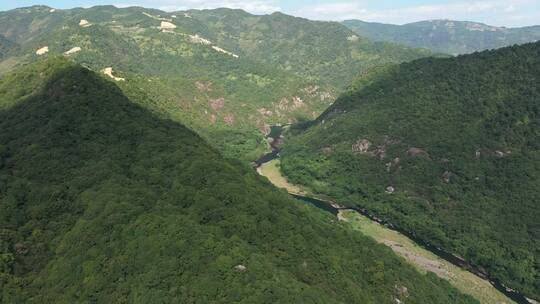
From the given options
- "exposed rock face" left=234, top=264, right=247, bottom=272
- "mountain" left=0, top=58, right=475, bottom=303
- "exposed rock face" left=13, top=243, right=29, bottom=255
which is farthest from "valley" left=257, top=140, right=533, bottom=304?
"exposed rock face" left=13, top=243, right=29, bottom=255

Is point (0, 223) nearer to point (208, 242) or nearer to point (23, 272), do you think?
point (23, 272)

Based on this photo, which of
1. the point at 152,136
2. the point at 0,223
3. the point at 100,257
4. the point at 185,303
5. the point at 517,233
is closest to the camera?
the point at 185,303

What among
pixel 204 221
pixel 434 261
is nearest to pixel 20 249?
pixel 204 221

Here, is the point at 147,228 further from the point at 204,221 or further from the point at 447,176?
the point at 447,176

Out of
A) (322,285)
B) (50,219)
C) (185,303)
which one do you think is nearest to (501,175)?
(322,285)

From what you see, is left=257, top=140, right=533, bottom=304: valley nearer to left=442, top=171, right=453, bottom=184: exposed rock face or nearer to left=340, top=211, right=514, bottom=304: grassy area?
left=340, top=211, right=514, bottom=304: grassy area
